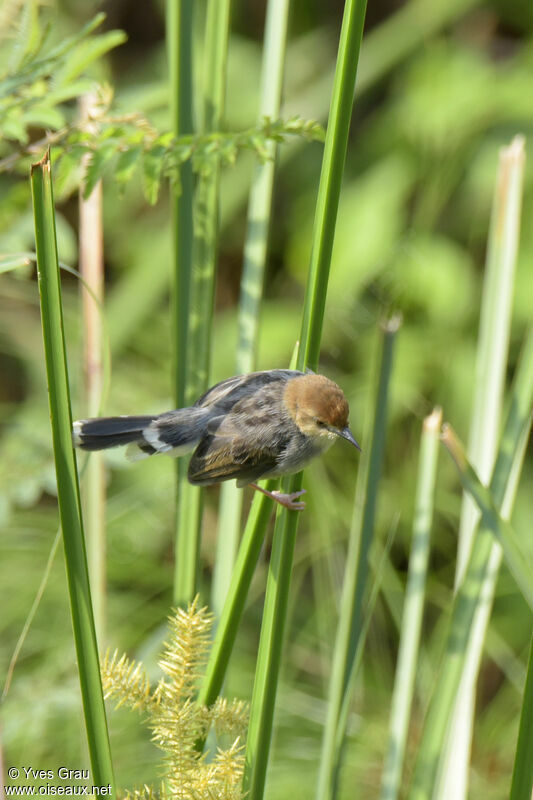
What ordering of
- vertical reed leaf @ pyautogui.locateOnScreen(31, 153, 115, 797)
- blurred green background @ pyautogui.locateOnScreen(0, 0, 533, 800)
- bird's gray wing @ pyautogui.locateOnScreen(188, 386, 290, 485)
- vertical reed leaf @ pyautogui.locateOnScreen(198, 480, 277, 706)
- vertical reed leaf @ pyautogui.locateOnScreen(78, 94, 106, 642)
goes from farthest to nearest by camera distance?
blurred green background @ pyautogui.locateOnScreen(0, 0, 533, 800) → vertical reed leaf @ pyautogui.locateOnScreen(78, 94, 106, 642) → bird's gray wing @ pyautogui.locateOnScreen(188, 386, 290, 485) → vertical reed leaf @ pyautogui.locateOnScreen(198, 480, 277, 706) → vertical reed leaf @ pyautogui.locateOnScreen(31, 153, 115, 797)

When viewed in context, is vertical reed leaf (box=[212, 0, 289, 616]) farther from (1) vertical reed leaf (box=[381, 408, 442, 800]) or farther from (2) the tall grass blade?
(2) the tall grass blade

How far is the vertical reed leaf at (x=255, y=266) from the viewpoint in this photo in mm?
1675

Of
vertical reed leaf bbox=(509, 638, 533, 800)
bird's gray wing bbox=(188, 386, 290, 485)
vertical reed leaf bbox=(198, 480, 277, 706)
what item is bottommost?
vertical reed leaf bbox=(509, 638, 533, 800)

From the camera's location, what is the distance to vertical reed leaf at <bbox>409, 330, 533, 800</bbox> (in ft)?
4.26

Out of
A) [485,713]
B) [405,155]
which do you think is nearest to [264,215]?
[405,155]

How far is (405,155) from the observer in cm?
352

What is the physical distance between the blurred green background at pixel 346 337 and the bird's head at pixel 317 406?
53.2 inches

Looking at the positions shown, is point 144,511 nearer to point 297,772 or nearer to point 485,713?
point 297,772

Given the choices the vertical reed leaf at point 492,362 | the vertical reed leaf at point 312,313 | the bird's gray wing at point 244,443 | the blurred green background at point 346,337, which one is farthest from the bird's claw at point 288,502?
the blurred green background at point 346,337

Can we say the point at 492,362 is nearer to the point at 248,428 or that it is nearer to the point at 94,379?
the point at 248,428

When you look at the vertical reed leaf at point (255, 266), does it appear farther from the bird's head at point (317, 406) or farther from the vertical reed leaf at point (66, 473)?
the vertical reed leaf at point (66, 473)

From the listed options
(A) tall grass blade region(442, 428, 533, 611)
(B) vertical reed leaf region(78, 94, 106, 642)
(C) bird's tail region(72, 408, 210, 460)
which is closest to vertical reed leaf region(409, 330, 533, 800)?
(A) tall grass blade region(442, 428, 533, 611)

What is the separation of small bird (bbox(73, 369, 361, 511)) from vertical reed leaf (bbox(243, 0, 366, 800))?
44 centimetres

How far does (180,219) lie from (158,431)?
41cm
